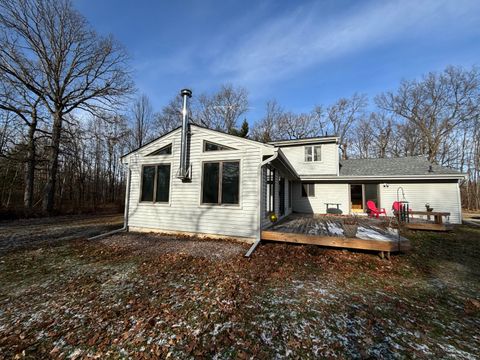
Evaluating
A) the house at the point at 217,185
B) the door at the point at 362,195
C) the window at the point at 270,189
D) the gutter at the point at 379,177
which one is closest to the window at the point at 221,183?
the house at the point at 217,185

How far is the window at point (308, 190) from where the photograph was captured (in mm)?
12781

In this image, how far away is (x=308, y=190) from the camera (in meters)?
12.9

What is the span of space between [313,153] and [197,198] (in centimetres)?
931

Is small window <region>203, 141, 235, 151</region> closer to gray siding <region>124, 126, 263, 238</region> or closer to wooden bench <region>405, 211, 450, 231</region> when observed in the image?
gray siding <region>124, 126, 263, 238</region>

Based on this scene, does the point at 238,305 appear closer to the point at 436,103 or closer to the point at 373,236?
the point at 373,236

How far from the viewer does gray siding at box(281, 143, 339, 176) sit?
12.3 metres

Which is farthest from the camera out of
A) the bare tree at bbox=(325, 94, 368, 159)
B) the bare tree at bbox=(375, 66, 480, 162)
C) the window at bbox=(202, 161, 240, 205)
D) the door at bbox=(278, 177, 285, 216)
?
the bare tree at bbox=(325, 94, 368, 159)

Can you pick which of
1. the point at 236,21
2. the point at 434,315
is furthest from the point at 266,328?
the point at 236,21

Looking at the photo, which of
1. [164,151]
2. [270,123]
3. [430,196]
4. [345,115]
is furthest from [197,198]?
[345,115]

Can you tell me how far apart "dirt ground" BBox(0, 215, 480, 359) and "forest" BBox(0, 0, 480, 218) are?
39.6ft

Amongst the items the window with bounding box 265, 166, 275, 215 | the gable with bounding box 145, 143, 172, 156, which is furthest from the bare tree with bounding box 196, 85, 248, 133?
the window with bounding box 265, 166, 275, 215

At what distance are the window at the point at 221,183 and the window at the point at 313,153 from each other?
839cm

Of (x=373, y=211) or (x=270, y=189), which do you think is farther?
(x=373, y=211)

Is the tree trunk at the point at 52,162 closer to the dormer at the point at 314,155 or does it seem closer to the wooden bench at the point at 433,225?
the dormer at the point at 314,155
